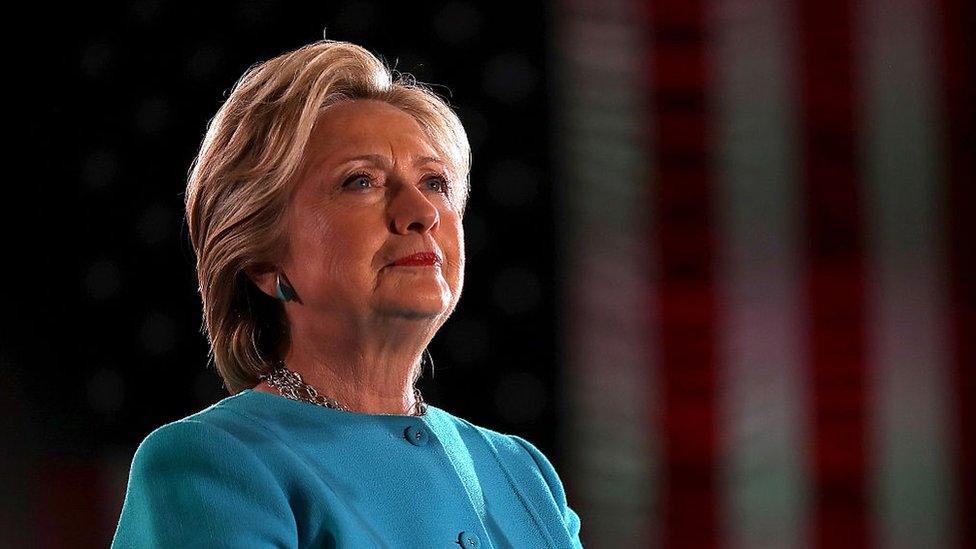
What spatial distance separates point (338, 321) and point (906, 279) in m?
1.56

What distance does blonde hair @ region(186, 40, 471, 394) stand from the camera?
1.27 m

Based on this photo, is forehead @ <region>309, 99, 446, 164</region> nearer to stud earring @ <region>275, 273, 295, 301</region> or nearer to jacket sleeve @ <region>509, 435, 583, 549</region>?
stud earring @ <region>275, 273, 295, 301</region>

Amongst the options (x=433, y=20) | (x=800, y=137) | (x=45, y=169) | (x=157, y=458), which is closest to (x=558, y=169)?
(x=433, y=20)

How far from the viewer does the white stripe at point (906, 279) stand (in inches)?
Answer: 96.7

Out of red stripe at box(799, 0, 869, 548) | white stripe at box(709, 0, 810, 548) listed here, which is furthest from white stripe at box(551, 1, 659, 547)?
red stripe at box(799, 0, 869, 548)

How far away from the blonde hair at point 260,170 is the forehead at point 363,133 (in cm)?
2

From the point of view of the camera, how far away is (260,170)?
4.16 ft

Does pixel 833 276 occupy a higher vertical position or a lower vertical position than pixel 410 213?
lower

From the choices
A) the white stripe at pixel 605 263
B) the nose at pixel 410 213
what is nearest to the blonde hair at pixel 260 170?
the nose at pixel 410 213

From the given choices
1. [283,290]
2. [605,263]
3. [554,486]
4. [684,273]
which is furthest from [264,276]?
[684,273]

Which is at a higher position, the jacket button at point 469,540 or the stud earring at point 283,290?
the stud earring at point 283,290

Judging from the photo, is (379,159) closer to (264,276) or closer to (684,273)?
(264,276)

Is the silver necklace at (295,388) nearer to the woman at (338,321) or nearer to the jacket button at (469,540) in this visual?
the woman at (338,321)

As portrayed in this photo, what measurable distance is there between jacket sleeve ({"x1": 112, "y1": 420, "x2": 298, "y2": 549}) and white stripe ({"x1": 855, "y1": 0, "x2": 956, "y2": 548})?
1.69 meters
